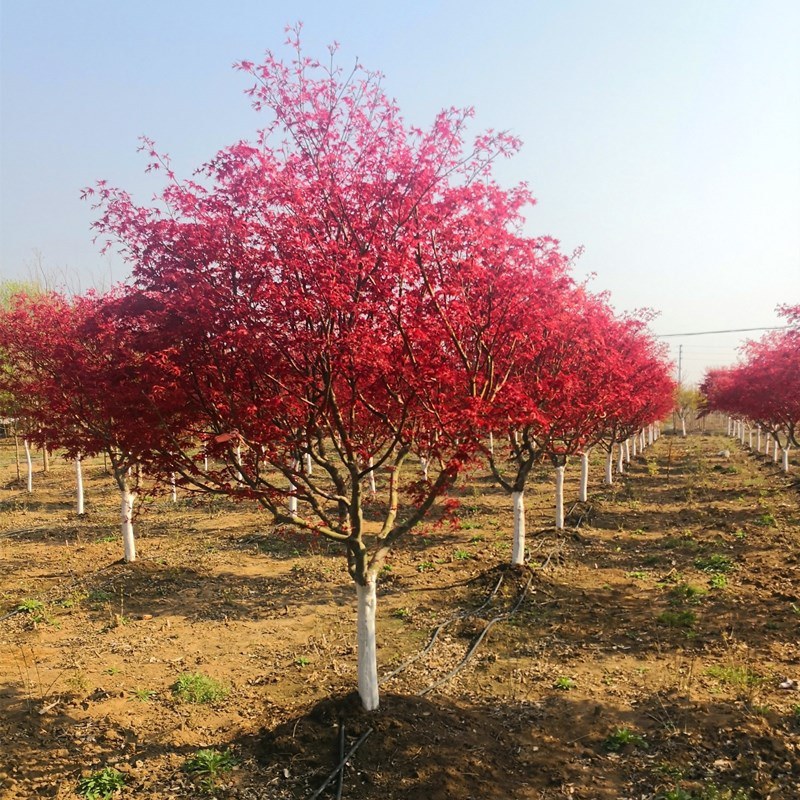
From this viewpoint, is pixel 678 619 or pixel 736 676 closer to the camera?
pixel 736 676

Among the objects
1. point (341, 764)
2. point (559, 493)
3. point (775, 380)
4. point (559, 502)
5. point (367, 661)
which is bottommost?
point (341, 764)

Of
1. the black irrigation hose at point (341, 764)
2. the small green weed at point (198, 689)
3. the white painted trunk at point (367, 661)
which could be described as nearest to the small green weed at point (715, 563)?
the white painted trunk at point (367, 661)

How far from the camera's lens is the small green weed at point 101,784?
520 centimetres

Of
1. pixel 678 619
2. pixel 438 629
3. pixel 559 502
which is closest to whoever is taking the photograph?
pixel 438 629

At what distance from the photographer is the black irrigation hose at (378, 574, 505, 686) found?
7614mm

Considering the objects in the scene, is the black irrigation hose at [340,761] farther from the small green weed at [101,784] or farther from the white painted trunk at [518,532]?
the white painted trunk at [518,532]

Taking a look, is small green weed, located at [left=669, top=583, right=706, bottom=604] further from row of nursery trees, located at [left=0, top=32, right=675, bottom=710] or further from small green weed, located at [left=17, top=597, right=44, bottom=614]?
small green weed, located at [left=17, top=597, right=44, bottom=614]

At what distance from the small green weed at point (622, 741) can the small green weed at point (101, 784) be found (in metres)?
4.79

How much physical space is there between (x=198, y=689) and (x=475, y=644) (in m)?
3.87

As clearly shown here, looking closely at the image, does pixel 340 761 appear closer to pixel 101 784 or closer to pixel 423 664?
pixel 101 784

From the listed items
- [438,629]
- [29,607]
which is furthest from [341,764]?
[29,607]

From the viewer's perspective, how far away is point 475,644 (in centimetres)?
844

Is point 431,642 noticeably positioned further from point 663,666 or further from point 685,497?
point 685,497

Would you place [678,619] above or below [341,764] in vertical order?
below
